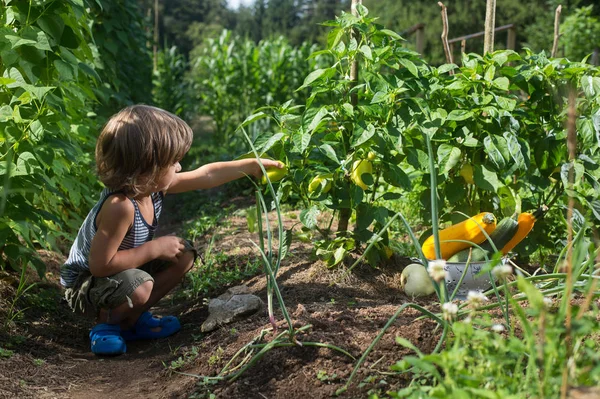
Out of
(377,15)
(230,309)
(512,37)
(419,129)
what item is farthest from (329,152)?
(377,15)

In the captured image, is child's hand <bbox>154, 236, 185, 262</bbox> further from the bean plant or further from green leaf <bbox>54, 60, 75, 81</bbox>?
green leaf <bbox>54, 60, 75, 81</bbox>

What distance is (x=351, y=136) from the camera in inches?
104

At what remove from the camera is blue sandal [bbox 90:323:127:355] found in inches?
103

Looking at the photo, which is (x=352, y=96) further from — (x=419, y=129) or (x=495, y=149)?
(x=495, y=149)

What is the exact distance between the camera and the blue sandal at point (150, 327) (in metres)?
2.79

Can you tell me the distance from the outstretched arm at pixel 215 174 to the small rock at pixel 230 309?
1.72 feet

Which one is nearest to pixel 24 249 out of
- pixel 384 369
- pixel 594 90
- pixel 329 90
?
pixel 329 90

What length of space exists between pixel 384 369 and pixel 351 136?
1.06 metres

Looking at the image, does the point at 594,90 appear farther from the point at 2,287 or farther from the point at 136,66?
the point at 136,66

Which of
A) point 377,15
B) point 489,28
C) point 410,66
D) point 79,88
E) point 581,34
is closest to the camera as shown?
point 410,66

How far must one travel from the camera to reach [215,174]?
292 cm

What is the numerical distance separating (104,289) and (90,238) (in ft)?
0.69

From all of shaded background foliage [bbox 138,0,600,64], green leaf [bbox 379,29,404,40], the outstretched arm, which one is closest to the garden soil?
the outstretched arm

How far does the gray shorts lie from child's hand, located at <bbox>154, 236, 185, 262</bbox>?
10 cm
